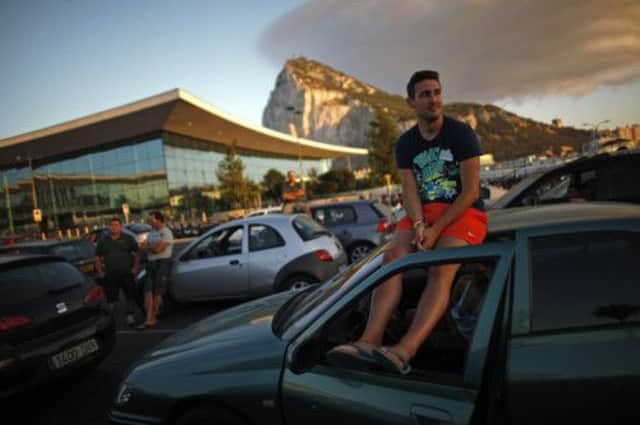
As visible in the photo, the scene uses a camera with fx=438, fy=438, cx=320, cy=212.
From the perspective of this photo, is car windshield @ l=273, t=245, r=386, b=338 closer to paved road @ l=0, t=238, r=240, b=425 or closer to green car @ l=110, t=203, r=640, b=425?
green car @ l=110, t=203, r=640, b=425

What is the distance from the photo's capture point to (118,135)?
36.8 meters

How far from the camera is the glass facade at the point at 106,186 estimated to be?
37469 millimetres

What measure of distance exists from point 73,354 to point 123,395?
214 centimetres

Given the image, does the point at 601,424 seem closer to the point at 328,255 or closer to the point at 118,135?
the point at 328,255

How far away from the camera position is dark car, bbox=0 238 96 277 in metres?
A: 10.4

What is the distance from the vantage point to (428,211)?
105 inches

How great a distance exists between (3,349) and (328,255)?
412 centimetres

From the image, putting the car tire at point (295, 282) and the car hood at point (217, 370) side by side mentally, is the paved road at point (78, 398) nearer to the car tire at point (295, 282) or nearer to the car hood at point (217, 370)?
the car hood at point (217, 370)

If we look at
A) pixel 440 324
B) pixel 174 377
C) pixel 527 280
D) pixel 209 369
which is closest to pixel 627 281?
pixel 527 280

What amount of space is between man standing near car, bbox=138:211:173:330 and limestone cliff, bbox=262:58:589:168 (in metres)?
122

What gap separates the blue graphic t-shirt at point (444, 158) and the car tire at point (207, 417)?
1662 millimetres

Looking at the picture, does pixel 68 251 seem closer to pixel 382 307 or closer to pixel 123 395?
pixel 123 395

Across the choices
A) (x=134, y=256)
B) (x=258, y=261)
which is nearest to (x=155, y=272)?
(x=134, y=256)

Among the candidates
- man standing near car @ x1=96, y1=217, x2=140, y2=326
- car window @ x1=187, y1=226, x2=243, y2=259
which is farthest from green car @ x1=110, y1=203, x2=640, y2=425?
man standing near car @ x1=96, y1=217, x2=140, y2=326
